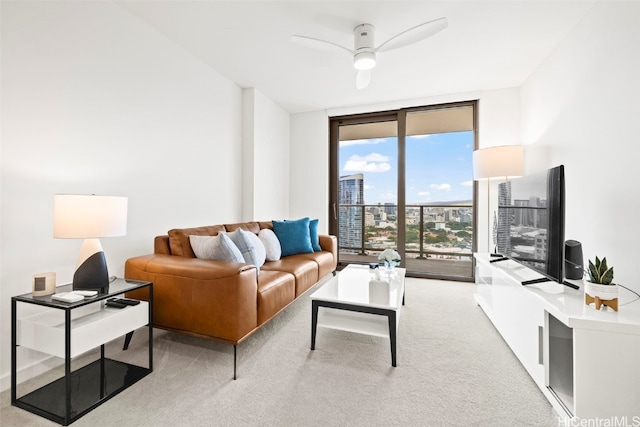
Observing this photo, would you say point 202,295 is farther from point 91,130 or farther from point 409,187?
point 409,187

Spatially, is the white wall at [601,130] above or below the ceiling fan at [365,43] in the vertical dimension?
below

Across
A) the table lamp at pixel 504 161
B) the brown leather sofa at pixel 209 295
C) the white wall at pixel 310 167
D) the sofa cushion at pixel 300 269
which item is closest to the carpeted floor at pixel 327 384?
the brown leather sofa at pixel 209 295

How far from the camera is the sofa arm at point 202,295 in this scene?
1672mm

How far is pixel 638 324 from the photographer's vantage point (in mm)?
1222

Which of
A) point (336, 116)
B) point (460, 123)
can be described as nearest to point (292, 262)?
point (336, 116)

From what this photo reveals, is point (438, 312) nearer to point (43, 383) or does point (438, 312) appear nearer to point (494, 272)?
point (494, 272)

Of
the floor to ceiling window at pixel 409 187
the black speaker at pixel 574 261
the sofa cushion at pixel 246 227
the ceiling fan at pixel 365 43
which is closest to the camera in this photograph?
the black speaker at pixel 574 261

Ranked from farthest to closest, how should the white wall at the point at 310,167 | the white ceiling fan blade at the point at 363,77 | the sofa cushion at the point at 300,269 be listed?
the white wall at the point at 310,167 → the white ceiling fan blade at the point at 363,77 → the sofa cushion at the point at 300,269

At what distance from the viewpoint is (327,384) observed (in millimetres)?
1633

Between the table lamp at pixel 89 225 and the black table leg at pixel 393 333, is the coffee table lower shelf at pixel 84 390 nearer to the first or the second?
the table lamp at pixel 89 225

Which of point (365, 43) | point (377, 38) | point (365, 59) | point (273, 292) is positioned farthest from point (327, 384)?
point (377, 38)

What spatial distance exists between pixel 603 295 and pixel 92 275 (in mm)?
2698

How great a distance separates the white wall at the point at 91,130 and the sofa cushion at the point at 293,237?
2.92 feet

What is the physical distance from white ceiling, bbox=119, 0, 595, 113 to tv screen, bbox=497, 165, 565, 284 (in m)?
1.36
